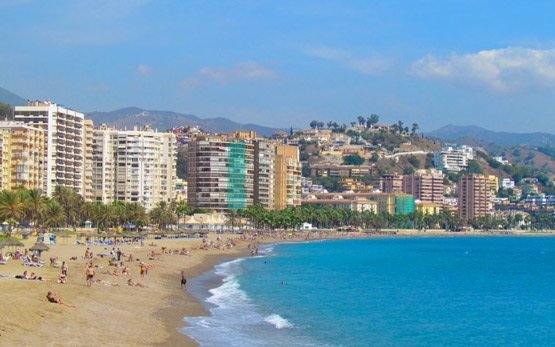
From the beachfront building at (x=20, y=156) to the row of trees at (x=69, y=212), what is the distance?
7980 millimetres

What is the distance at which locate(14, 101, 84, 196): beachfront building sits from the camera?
14350cm

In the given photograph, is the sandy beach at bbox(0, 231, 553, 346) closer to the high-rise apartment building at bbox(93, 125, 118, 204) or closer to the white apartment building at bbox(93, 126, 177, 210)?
the high-rise apartment building at bbox(93, 125, 118, 204)

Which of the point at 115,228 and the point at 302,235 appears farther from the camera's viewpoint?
the point at 302,235

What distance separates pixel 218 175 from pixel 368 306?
5282 inches

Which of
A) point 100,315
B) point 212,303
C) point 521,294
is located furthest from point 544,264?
point 100,315

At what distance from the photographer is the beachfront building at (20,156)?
424 feet

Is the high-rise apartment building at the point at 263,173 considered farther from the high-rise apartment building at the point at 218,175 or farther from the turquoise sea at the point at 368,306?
Answer: the turquoise sea at the point at 368,306

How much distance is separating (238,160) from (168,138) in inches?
623

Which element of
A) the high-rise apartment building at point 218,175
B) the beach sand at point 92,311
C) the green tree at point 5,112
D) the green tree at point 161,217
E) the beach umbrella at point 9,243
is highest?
the green tree at point 5,112

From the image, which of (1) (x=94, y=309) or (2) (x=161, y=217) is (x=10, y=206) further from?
(2) (x=161, y=217)

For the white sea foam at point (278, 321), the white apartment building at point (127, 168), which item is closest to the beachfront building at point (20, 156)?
the white apartment building at point (127, 168)

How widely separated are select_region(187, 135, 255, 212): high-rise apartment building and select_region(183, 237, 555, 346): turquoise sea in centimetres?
9563

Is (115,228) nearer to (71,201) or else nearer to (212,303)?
(71,201)

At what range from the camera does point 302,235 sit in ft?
584
